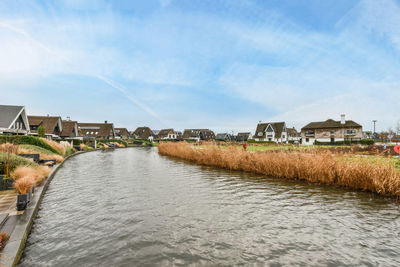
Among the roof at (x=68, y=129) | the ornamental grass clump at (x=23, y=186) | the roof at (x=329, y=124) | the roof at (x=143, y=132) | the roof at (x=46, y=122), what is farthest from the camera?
the roof at (x=143, y=132)

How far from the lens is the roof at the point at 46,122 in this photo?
45.0m

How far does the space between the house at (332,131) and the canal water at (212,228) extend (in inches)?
2238

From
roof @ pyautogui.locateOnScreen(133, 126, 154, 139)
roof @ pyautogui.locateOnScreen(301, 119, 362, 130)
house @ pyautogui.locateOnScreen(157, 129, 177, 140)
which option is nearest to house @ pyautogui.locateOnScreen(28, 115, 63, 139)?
roof @ pyautogui.locateOnScreen(133, 126, 154, 139)

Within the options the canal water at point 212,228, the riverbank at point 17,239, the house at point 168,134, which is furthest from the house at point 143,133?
the riverbank at point 17,239

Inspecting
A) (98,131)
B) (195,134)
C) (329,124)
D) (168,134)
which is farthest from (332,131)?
(98,131)

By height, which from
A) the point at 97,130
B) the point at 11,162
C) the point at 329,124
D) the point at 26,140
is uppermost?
the point at 329,124

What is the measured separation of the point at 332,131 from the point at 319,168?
2211 inches

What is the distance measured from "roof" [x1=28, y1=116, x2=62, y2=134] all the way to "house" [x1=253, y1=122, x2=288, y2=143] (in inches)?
2242

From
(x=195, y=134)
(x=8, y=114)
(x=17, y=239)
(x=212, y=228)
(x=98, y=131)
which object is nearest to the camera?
(x=17, y=239)

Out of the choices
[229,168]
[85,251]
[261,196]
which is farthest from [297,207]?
[229,168]

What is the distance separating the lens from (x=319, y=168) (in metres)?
10.8

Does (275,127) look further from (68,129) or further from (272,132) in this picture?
(68,129)

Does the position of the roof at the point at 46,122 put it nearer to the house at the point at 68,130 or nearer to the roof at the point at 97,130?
the house at the point at 68,130

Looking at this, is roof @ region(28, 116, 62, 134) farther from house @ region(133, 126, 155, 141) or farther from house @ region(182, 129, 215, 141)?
house @ region(182, 129, 215, 141)
